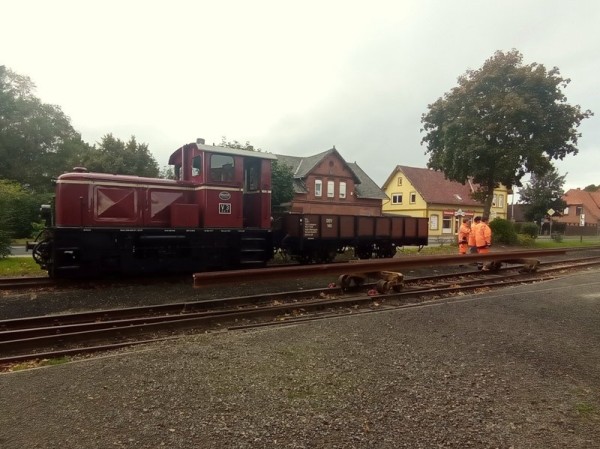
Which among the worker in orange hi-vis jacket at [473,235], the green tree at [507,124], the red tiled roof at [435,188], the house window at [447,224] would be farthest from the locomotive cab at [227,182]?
the house window at [447,224]

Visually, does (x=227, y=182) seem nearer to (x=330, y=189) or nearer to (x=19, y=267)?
(x=19, y=267)

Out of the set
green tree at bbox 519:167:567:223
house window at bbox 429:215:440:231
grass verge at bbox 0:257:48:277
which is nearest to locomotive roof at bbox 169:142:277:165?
grass verge at bbox 0:257:48:277

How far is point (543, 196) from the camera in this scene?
52.4 m

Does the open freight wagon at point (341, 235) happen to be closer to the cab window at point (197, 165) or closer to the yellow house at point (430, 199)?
the cab window at point (197, 165)

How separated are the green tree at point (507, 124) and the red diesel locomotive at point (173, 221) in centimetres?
1646

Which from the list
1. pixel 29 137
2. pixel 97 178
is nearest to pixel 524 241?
pixel 97 178

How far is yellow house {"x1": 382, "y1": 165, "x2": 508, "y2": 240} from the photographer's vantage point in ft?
147

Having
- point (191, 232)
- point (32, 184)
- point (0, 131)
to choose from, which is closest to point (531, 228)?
point (191, 232)

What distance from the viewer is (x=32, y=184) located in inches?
1460

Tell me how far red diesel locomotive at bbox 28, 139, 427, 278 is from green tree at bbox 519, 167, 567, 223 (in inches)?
1974

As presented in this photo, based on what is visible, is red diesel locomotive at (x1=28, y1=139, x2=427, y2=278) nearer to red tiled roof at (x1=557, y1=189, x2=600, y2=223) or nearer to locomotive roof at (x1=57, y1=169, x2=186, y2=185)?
locomotive roof at (x1=57, y1=169, x2=186, y2=185)

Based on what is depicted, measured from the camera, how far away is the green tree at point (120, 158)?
3466 centimetres

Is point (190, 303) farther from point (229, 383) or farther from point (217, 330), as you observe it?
point (229, 383)

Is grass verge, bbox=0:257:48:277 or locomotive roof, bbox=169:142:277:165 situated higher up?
locomotive roof, bbox=169:142:277:165
